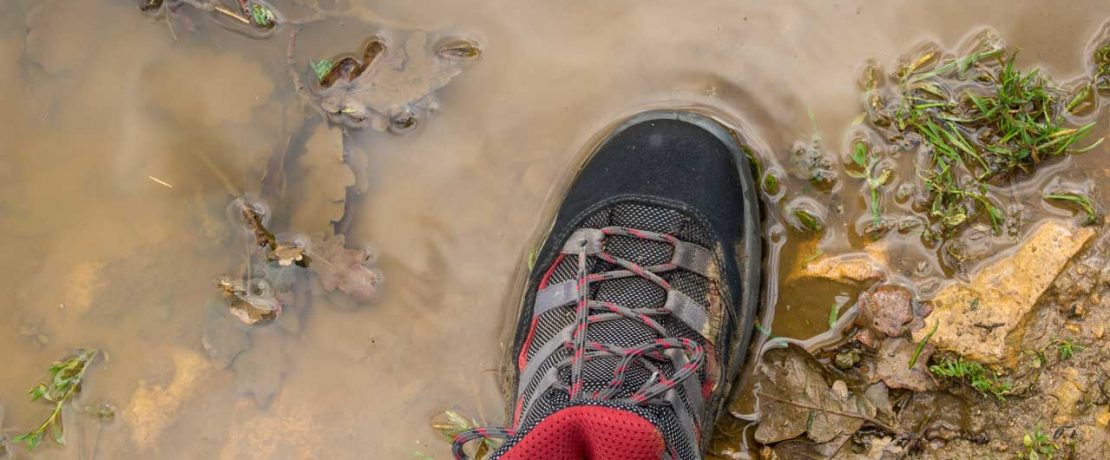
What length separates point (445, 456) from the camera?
3113mm

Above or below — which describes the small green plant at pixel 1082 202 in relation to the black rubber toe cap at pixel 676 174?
above

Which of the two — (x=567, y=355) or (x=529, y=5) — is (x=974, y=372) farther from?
(x=529, y=5)

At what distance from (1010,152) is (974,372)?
780 mm

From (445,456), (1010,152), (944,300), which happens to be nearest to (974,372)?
(944,300)

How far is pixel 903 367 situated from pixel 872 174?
71 cm

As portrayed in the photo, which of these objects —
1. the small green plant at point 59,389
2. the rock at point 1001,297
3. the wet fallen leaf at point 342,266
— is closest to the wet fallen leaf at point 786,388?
the rock at point 1001,297

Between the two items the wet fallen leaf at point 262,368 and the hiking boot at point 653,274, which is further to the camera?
the wet fallen leaf at point 262,368

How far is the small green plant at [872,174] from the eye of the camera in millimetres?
2873

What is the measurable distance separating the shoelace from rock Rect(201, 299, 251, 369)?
1.07m

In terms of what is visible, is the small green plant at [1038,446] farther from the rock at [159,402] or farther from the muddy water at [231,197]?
the rock at [159,402]

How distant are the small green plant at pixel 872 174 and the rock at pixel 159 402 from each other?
2.66 m

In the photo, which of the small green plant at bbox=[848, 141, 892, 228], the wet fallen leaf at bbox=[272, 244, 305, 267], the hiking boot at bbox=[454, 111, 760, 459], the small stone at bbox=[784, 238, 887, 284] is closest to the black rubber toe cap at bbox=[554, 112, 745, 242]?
the hiking boot at bbox=[454, 111, 760, 459]

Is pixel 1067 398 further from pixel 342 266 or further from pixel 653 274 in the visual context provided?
pixel 342 266

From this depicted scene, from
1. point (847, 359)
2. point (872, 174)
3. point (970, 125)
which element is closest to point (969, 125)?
point (970, 125)
